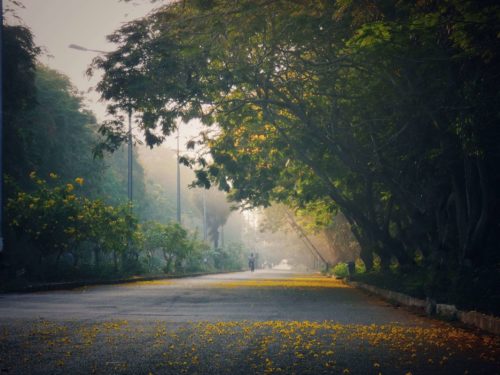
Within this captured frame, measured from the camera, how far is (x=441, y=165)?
16.0 metres

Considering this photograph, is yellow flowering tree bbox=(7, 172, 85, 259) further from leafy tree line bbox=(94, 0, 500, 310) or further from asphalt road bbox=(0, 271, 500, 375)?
asphalt road bbox=(0, 271, 500, 375)

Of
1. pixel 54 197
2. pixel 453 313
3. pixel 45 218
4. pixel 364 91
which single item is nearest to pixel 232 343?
pixel 453 313

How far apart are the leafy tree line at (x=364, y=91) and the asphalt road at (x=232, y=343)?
2910mm

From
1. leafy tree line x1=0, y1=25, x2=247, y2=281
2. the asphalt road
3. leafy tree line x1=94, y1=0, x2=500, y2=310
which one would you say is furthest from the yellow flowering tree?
the asphalt road

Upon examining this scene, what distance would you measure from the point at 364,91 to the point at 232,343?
11.5 m

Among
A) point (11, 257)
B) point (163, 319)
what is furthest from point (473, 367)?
point (11, 257)

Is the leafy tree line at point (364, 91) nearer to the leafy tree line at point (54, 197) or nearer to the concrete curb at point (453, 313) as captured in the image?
the concrete curb at point (453, 313)

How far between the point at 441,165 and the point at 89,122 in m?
34.4

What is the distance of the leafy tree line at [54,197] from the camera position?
21766 mm

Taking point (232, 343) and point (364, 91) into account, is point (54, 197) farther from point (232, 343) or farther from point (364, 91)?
point (232, 343)

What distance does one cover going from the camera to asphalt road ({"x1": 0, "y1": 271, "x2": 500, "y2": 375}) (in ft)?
19.9

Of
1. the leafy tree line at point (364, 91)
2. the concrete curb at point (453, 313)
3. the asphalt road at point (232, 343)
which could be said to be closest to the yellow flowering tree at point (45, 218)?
the leafy tree line at point (364, 91)

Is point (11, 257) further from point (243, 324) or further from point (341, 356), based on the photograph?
point (341, 356)

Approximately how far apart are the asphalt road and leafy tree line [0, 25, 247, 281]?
8838 millimetres
